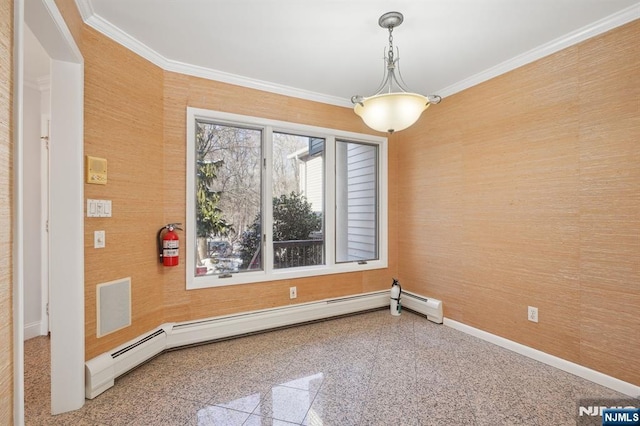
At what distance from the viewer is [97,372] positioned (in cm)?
209

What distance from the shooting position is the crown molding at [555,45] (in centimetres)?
213

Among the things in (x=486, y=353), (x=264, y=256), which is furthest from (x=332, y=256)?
(x=486, y=353)

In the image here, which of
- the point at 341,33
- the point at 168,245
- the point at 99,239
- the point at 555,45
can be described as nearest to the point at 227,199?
the point at 168,245

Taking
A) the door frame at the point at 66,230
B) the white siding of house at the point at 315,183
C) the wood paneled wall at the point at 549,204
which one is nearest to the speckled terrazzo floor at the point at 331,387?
the door frame at the point at 66,230

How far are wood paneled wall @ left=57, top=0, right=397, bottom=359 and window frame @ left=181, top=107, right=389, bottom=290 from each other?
0.22 feet

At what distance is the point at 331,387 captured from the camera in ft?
7.29

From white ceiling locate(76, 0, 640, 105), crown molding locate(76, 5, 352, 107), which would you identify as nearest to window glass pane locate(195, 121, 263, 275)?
crown molding locate(76, 5, 352, 107)

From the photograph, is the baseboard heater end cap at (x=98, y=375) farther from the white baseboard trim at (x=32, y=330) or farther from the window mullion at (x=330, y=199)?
the window mullion at (x=330, y=199)

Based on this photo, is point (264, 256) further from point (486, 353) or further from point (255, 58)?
point (486, 353)

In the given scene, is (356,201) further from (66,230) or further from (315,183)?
(66,230)

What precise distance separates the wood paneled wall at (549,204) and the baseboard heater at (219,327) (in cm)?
61

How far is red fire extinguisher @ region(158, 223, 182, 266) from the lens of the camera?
106 inches

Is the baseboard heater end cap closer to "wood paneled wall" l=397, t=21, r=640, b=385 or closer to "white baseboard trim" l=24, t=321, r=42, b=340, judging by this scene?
"white baseboard trim" l=24, t=321, r=42, b=340

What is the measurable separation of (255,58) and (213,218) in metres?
1.65
